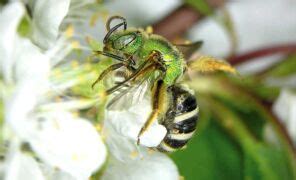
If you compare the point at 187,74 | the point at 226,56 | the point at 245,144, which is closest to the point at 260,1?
the point at 226,56

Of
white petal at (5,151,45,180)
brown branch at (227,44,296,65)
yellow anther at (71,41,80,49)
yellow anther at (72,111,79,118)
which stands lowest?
brown branch at (227,44,296,65)

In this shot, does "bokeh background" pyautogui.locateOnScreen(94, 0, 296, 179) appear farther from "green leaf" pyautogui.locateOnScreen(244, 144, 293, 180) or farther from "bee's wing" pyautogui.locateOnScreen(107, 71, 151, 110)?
"bee's wing" pyautogui.locateOnScreen(107, 71, 151, 110)

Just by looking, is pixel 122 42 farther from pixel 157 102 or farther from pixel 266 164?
pixel 266 164

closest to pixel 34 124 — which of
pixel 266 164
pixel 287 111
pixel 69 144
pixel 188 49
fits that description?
pixel 69 144

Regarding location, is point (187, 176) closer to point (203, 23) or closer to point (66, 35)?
point (66, 35)

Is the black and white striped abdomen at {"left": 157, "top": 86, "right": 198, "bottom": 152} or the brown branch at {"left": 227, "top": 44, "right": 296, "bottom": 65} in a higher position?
the black and white striped abdomen at {"left": 157, "top": 86, "right": 198, "bottom": 152}

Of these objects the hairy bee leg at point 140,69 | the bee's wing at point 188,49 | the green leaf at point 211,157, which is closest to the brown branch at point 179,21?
the green leaf at point 211,157

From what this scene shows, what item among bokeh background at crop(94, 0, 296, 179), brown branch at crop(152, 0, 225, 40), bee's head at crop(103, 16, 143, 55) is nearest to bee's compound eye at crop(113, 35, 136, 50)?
bee's head at crop(103, 16, 143, 55)
